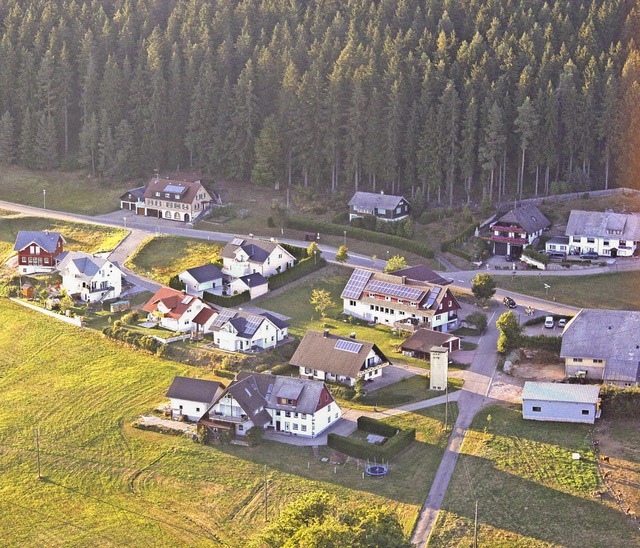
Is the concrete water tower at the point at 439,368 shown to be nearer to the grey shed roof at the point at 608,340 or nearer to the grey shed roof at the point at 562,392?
the grey shed roof at the point at 562,392

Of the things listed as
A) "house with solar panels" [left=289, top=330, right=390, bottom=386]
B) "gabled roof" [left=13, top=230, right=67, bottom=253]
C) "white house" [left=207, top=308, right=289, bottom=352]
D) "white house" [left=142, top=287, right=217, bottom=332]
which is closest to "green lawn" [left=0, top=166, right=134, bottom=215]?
"gabled roof" [left=13, top=230, right=67, bottom=253]

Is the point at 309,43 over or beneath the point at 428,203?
over

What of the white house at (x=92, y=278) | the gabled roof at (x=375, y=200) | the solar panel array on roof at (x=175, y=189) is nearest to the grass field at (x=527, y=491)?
the white house at (x=92, y=278)

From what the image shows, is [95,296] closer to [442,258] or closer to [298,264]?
[298,264]

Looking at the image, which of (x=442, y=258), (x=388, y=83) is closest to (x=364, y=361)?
(x=442, y=258)

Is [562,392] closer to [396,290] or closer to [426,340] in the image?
[426,340]
